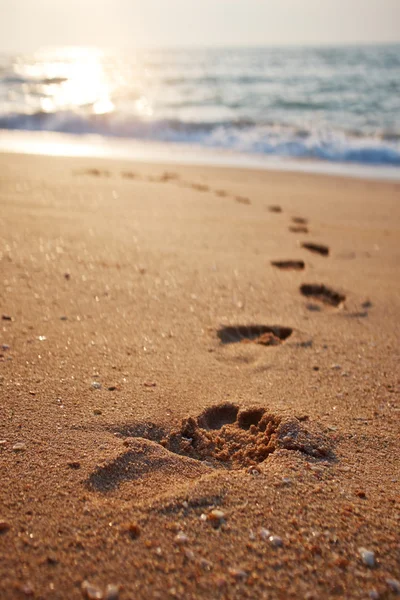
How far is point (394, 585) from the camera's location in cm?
119

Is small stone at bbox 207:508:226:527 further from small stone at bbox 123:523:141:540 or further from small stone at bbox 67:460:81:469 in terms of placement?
small stone at bbox 67:460:81:469

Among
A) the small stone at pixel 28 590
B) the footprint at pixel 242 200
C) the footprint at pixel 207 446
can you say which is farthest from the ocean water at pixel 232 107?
the small stone at pixel 28 590

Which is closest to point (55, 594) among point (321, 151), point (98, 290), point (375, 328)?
point (98, 290)

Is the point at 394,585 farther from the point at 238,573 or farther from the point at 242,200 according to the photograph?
the point at 242,200

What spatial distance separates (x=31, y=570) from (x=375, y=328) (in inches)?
71.8

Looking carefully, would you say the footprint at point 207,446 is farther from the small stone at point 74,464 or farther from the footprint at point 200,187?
the footprint at point 200,187

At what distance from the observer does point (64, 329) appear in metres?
2.14

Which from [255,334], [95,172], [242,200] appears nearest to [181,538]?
[255,334]

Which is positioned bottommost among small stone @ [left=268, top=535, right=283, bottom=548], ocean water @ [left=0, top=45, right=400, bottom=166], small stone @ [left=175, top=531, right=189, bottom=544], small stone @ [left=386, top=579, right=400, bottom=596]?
small stone @ [left=386, top=579, right=400, bottom=596]

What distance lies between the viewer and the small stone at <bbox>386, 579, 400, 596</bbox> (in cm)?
118

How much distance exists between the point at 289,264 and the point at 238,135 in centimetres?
587

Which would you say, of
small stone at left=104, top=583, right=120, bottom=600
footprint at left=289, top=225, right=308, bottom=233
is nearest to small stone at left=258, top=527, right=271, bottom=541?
small stone at left=104, top=583, right=120, bottom=600

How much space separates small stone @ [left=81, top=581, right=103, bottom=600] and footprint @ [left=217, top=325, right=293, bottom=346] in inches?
49.2

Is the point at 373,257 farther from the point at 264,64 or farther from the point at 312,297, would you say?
the point at 264,64
